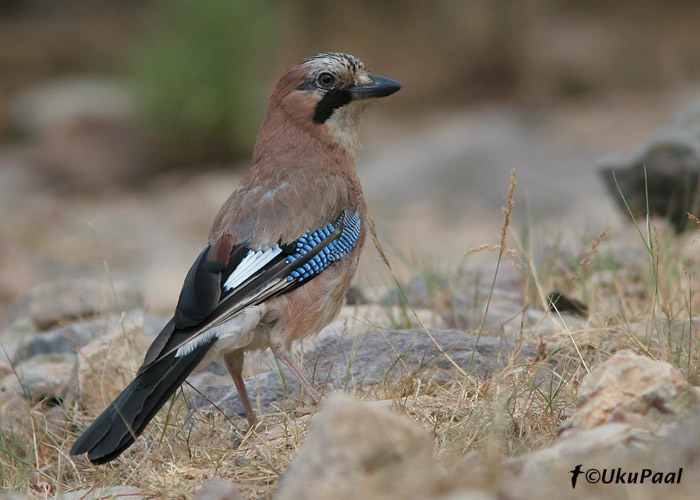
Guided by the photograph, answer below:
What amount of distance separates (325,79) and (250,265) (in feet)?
3.61

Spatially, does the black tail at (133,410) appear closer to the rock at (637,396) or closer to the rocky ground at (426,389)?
the rocky ground at (426,389)

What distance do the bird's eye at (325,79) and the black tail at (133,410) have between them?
4.93 ft

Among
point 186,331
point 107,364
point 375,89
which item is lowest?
point 107,364

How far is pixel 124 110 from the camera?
43.8 feet

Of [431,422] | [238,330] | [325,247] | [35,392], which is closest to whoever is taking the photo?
[431,422]

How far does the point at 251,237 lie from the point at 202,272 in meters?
0.29

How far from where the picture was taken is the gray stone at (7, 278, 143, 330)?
204 inches

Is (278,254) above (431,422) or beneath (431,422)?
above

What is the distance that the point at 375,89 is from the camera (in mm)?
4121

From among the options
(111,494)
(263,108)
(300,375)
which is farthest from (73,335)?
(263,108)

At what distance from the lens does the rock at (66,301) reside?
519 centimetres

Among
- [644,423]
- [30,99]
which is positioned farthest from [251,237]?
[30,99]

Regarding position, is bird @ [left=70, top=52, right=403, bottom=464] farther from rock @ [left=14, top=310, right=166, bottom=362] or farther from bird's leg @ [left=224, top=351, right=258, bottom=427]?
rock @ [left=14, top=310, right=166, bottom=362]

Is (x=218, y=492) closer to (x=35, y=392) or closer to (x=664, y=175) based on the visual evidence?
(x=35, y=392)
